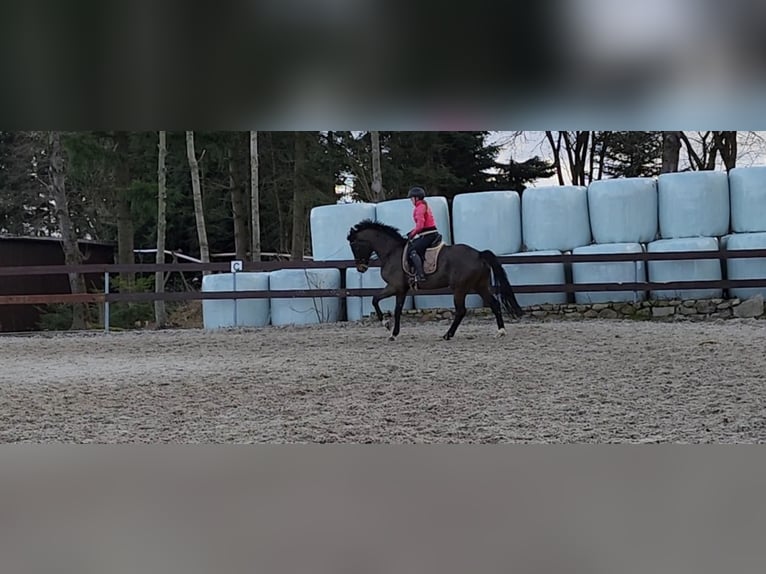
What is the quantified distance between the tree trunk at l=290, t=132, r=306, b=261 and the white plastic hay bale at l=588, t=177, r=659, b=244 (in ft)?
17.8

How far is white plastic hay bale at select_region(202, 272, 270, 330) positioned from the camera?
9.38m

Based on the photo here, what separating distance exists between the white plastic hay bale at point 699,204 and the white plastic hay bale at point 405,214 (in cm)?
303

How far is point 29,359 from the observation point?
6.42m

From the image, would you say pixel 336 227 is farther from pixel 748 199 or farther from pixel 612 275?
pixel 748 199

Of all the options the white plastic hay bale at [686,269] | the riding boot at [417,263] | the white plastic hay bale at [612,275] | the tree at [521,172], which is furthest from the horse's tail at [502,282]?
the tree at [521,172]

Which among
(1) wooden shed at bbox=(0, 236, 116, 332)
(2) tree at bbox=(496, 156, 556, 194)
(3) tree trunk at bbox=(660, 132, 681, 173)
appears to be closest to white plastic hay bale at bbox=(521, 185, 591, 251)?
(3) tree trunk at bbox=(660, 132, 681, 173)

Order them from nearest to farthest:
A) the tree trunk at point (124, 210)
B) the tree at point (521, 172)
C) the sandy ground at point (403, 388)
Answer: the sandy ground at point (403, 388), the tree trunk at point (124, 210), the tree at point (521, 172)

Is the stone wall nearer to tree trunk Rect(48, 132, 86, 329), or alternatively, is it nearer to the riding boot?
the riding boot

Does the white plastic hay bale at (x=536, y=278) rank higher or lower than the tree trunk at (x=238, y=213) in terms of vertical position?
lower

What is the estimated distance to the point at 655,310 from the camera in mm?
8609

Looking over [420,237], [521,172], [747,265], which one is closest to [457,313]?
[420,237]

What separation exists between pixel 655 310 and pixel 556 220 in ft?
6.07

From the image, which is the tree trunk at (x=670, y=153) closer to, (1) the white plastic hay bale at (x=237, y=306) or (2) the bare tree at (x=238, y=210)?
(1) the white plastic hay bale at (x=237, y=306)

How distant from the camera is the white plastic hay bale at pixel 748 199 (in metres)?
8.89
